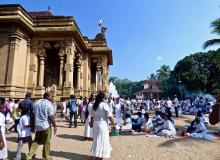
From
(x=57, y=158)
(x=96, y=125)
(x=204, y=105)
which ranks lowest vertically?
(x=57, y=158)

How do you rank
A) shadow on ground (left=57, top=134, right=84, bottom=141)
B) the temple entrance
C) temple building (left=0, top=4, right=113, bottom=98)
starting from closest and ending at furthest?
shadow on ground (left=57, top=134, right=84, bottom=141) < temple building (left=0, top=4, right=113, bottom=98) < the temple entrance

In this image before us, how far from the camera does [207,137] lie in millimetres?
10109

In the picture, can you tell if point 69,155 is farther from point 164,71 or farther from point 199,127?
point 164,71

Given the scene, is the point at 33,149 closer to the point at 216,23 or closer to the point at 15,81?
the point at 15,81

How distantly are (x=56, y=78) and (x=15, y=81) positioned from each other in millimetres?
9870

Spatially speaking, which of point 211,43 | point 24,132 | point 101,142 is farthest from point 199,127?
point 211,43

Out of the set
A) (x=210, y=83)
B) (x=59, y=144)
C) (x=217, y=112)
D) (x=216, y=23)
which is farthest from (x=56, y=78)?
(x=210, y=83)

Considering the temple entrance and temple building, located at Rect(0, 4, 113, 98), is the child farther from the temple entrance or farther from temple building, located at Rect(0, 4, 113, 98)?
the temple entrance

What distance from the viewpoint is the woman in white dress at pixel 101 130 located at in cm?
627

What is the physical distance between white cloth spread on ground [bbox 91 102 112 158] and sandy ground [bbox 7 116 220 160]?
1.20m

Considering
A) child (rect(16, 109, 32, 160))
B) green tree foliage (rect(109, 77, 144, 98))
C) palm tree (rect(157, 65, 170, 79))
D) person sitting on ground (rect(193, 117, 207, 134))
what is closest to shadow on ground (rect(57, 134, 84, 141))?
child (rect(16, 109, 32, 160))

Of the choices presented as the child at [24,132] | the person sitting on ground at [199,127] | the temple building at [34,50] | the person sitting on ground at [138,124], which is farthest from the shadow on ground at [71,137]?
the temple building at [34,50]

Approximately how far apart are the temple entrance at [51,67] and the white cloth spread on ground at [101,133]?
20.7 m

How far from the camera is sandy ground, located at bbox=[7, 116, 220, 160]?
7512 millimetres
